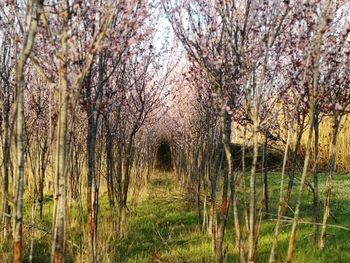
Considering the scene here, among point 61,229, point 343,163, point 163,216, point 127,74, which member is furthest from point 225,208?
point 343,163

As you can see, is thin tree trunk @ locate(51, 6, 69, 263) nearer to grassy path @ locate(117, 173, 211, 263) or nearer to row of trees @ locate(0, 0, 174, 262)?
row of trees @ locate(0, 0, 174, 262)

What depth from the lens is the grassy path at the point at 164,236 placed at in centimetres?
766

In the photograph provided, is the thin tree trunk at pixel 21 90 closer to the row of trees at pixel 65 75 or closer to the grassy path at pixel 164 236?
the row of trees at pixel 65 75

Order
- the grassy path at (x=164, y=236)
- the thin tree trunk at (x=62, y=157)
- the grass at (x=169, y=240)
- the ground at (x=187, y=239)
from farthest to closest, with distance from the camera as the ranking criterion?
the grassy path at (x=164, y=236)
the ground at (x=187, y=239)
the grass at (x=169, y=240)
the thin tree trunk at (x=62, y=157)

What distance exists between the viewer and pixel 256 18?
18.7 feet

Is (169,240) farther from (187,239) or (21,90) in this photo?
(21,90)

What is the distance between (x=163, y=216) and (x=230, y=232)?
2.97 m

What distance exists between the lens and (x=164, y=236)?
972 cm

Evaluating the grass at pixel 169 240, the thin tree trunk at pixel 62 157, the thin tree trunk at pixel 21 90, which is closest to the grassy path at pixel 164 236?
the grass at pixel 169 240

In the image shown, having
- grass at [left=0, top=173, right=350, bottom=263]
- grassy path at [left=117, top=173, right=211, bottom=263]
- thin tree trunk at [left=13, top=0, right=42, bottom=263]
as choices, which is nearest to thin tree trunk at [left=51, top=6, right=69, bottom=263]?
thin tree trunk at [left=13, top=0, right=42, bottom=263]

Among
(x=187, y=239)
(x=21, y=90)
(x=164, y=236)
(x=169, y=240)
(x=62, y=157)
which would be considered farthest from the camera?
(x=164, y=236)

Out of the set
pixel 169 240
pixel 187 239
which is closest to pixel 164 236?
pixel 187 239

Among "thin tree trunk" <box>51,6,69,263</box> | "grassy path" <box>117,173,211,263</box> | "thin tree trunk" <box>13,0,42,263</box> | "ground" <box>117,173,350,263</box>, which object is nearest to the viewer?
"thin tree trunk" <box>13,0,42,263</box>

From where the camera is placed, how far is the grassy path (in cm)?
766
